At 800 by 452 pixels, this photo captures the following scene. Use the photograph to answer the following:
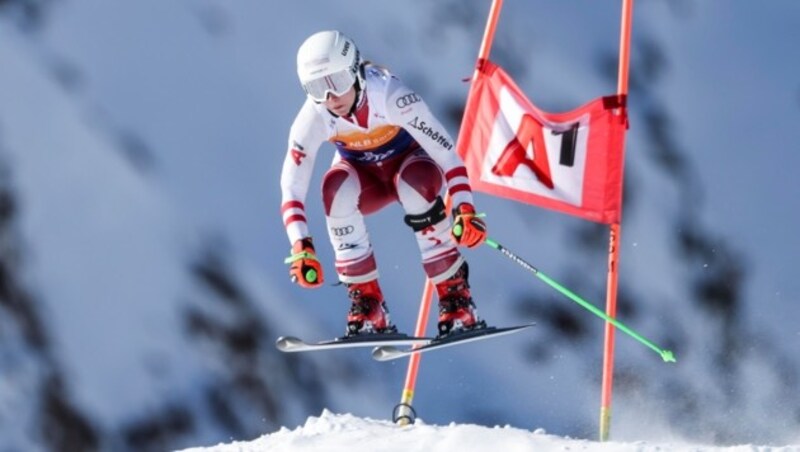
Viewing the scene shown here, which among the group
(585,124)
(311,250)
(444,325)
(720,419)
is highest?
(585,124)

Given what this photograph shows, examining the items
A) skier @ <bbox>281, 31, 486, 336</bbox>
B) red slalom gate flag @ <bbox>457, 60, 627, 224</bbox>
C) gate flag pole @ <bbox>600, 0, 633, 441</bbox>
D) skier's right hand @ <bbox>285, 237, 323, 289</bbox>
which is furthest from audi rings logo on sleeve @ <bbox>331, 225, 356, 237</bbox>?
gate flag pole @ <bbox>600, 0, 633, 441</bbox>

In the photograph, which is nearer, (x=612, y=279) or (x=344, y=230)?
(x=344, y=230)

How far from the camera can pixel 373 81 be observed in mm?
8109

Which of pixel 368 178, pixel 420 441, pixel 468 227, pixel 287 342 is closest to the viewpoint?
pixel 468 227

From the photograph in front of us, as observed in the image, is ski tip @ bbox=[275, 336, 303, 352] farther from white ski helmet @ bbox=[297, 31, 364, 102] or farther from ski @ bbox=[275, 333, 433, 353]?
white ski helmet @ bbox=[297, 31, 364, 102]

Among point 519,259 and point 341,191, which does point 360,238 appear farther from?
point 519,259

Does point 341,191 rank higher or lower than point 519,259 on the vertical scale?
higher

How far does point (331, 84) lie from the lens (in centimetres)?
790

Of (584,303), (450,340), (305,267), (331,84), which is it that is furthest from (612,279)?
(331,84)

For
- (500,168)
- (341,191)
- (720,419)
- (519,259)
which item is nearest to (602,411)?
(519,259)

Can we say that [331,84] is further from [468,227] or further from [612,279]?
[612,279]

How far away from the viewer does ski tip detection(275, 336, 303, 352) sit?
8.16 m

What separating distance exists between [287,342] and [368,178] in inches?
44.5

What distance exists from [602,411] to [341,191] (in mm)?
2433
